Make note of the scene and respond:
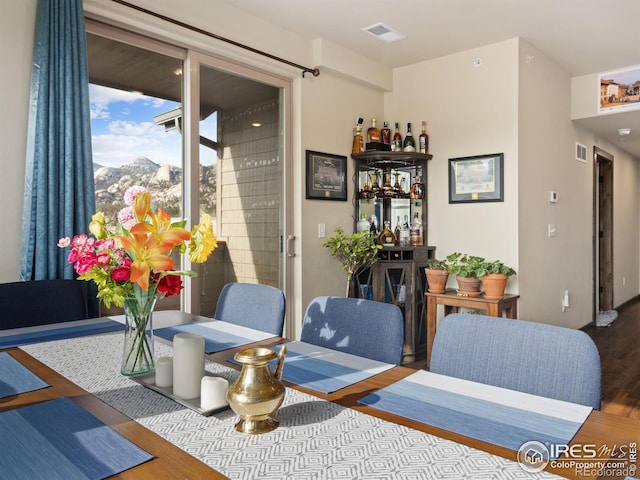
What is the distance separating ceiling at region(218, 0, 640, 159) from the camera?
3.13 m

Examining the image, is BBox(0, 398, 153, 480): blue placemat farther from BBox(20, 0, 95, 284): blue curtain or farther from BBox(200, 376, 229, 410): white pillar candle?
BBox(20, 0, 95, 284): blue curtain

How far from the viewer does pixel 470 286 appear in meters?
3.42

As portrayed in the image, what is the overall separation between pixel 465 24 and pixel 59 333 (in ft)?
10.6

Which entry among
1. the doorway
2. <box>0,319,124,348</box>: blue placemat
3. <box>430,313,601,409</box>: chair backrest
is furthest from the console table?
the doorway

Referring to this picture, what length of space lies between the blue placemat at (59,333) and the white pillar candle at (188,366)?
0.79m

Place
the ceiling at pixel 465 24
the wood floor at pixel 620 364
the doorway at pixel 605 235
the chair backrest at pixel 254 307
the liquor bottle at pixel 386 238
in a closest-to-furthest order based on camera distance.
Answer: the chair backrest at pixel 254 307
the wood floor at pixel 620 364
the ceiling at pixel 465 24
the liquor bottle at pixel 386 238
the doorway at pixel 605 235

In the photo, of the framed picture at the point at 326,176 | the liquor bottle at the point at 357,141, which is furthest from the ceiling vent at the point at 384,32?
the framed picture at the point at 326,176

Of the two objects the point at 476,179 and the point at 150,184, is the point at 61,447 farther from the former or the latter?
the point at 476,179

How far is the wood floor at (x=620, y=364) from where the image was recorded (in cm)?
298

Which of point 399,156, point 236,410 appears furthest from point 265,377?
point 399,156

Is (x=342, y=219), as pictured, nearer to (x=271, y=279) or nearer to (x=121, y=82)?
(x=271, y=279)

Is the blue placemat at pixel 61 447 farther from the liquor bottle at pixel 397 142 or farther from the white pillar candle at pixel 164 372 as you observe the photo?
the liquor bottle at pixel 397 142

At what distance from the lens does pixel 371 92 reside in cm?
434

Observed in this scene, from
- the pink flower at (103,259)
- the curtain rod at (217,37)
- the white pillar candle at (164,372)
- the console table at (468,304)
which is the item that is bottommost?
the console table at (468,304)
